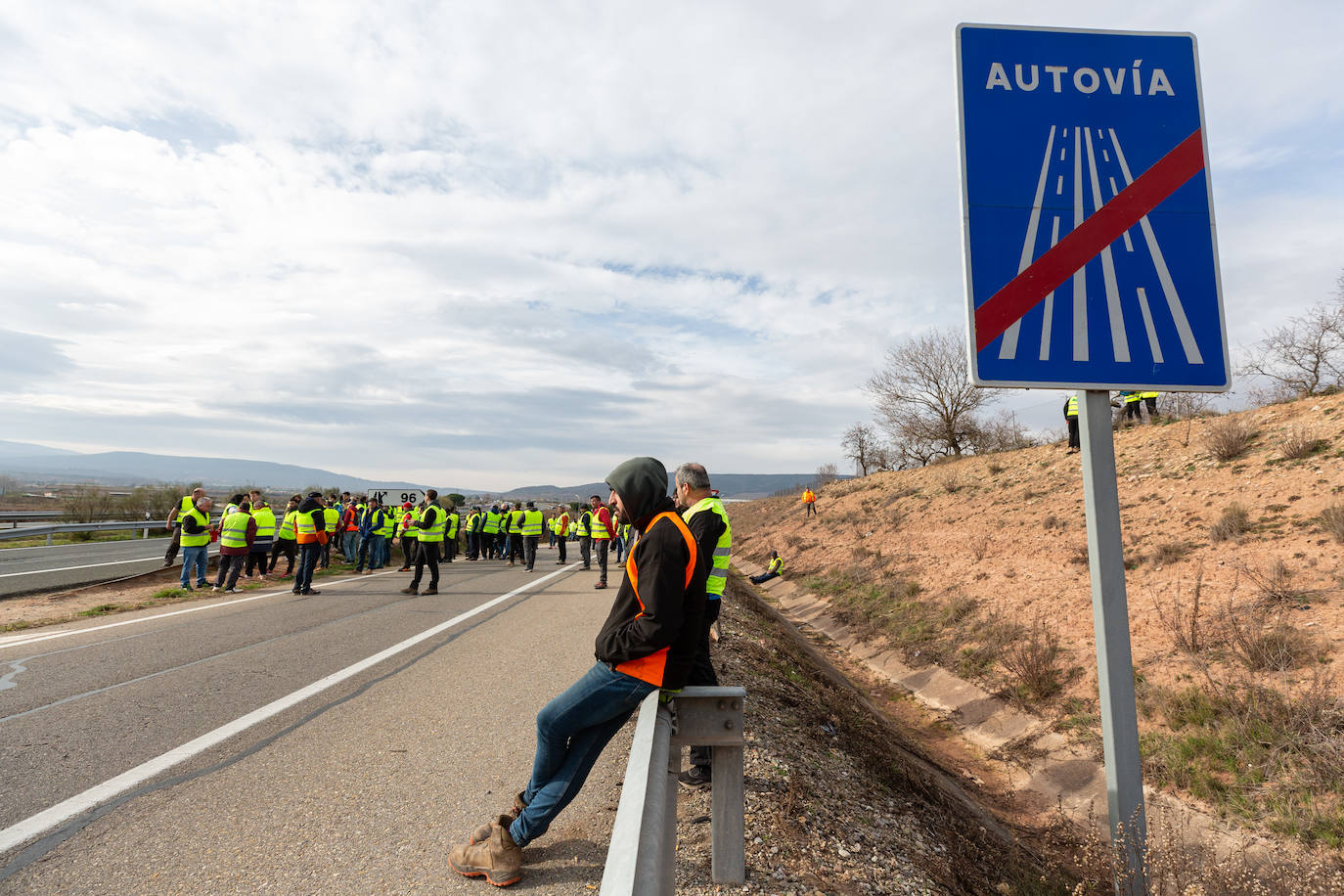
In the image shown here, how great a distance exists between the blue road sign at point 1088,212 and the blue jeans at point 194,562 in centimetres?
1558

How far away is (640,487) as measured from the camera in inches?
121

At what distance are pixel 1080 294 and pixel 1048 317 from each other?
0.12m

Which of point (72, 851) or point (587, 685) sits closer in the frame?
point (587, 685)

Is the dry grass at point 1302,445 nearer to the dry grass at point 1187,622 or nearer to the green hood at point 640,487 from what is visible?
the dry grass at point 1187,622

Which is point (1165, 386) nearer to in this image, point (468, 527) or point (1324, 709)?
point (1324, 709)

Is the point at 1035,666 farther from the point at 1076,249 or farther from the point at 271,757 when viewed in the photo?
the point at 271,757

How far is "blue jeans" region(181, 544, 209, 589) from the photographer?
13469 millimetres

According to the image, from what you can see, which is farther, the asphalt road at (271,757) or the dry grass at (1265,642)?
the dry grass at (1265,642)

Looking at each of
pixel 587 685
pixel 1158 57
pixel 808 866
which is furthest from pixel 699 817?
pixel 1158 57

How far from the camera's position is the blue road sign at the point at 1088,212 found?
213 cm

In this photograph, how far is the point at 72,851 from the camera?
327 centimetres

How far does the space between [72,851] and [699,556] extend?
3.39 meters

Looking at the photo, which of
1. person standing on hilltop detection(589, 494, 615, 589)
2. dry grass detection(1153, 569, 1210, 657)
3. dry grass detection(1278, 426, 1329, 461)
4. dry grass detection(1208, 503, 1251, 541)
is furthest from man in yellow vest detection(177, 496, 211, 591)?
dry grass detection(1278, 426, 1329, 461)

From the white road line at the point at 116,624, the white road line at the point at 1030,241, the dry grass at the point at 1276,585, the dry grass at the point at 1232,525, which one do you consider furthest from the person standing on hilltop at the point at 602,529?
the white road line at the point at 1030,241
